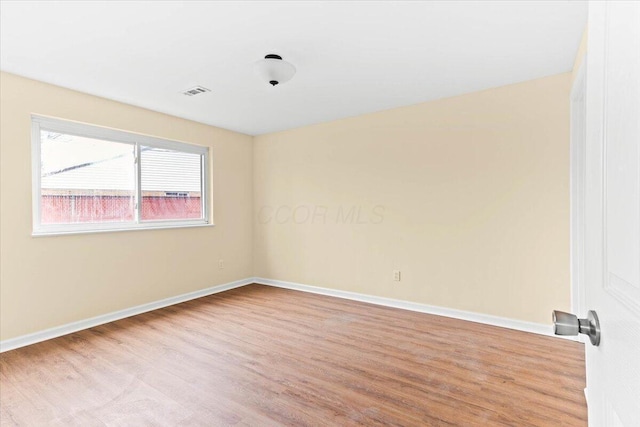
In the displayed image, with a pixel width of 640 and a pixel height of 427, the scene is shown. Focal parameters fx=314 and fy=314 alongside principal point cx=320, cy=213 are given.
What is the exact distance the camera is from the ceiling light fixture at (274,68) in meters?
2.55

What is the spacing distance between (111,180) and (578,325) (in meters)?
4.33

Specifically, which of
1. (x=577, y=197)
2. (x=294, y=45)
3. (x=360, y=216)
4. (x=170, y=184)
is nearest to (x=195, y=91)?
(x=294, y=45)

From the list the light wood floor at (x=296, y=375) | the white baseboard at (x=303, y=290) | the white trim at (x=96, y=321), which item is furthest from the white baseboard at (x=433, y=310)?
the white trim at (x=96, y=321)

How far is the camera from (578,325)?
71 cm

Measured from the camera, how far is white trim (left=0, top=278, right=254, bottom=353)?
9.45ft

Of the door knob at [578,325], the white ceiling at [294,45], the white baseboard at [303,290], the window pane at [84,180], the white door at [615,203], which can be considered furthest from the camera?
Answer: the window pane at [84,180]

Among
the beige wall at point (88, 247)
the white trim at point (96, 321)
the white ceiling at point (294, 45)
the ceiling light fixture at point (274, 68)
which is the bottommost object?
the white trim at point (96, 321)

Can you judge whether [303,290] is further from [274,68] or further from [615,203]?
[615,203]

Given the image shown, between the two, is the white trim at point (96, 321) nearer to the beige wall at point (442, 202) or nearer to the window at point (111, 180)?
the window at point (111, 180)

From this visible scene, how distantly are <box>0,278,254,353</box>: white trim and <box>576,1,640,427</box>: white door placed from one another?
13.4 ft

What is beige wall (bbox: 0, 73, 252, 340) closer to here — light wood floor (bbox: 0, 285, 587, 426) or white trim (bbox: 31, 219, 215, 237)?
white trim (bbox: 31, 219, 215, 237)

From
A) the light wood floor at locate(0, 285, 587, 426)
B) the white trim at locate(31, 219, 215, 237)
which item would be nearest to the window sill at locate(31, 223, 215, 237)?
the white trim at locate(31, 219, 215, 237)

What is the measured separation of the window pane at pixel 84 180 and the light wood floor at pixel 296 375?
4.09 ft

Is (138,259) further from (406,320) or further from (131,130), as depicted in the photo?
(406,320)
